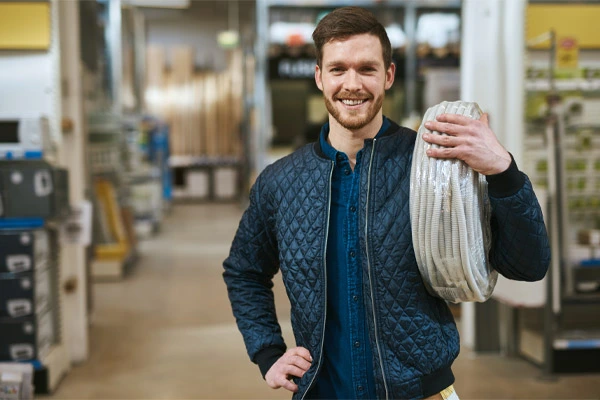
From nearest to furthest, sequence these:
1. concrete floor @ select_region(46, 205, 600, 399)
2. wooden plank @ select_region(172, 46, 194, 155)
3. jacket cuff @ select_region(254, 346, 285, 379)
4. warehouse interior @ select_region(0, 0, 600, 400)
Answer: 1. jacket cuff @ select_region(254, 346, 285, 379)
2. warehouse interior @ select_region(0, 0, 600, 400)
3. concrete floor @ select_region(46, 205, 600, 399)
4. wooden plank @ select_region(172, 46, 194, 155)

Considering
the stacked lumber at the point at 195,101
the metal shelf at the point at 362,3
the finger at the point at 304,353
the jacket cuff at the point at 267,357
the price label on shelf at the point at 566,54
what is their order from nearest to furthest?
the finger at the point at 304,353 → the jacket cuff at the point at 267,357 → the price label on shelf at the point at 566,54 → the metal shelf at the point at 362,3 → the stacked lumber at the point at 195,101

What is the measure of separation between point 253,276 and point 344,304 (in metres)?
0.32

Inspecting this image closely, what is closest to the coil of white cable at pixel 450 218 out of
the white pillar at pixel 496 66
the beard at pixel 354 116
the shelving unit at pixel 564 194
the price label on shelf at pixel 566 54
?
the beard at pixel 354 116

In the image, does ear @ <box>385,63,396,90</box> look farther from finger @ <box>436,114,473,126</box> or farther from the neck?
finger @ <box>436,114,473,126</box>

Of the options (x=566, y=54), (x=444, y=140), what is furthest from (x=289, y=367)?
(x=566, y=54)

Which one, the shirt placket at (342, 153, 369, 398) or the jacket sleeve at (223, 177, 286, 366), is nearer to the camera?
the shirt placket at (342, 153, 369, 398)

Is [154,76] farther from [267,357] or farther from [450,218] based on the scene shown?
[450,218]

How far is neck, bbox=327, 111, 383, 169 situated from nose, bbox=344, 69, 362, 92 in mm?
107

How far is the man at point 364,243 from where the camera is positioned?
162cm

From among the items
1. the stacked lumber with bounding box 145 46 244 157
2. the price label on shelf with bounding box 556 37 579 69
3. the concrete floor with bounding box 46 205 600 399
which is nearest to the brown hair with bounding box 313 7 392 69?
the concrete floor with bounding box 46 205 600 399

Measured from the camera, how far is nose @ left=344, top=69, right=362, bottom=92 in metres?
1.65

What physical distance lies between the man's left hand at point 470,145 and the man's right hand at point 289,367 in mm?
551

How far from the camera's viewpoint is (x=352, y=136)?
1.77m

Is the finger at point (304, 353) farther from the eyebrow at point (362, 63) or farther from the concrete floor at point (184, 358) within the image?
the concrete floor at point (184, 358)
